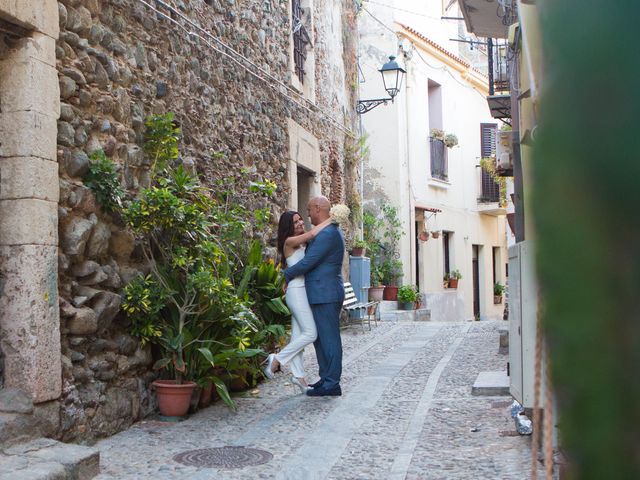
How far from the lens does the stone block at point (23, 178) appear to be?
3.93 meters

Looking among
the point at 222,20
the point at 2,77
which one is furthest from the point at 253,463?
the point at 222,20

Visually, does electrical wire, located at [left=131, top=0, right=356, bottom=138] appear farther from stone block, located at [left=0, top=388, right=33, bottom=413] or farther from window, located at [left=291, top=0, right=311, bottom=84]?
stone block, located at [left=0, top=388, right=33, bottom=413]

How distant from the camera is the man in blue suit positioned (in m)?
6.10

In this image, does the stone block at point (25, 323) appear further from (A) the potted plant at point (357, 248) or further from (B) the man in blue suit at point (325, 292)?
(A) the potted plant at point (357, 248)

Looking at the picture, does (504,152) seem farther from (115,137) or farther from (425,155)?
(425,155)

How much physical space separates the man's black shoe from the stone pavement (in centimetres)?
8

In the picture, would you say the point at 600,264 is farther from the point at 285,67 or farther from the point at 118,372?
the point at 285,67

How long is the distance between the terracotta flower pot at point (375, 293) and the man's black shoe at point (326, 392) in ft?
30.8

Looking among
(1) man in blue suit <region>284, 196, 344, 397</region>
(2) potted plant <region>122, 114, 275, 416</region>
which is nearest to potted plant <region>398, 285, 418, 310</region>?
(1) man in blue suit <region>284, 196, 344, 397</region>

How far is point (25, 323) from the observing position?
3.90 m

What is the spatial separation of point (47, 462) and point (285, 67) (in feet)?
21.7

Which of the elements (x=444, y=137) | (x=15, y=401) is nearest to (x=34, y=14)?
(x=15, y=401)

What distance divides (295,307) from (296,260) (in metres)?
0.40

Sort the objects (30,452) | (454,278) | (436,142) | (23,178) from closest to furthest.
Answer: (30,452), (23,178), (436,142), (454,278)
